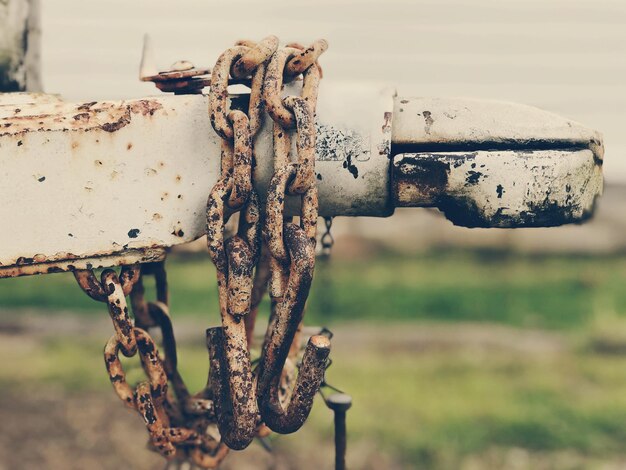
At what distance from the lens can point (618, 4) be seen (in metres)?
4.89

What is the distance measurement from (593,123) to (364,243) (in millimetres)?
1821

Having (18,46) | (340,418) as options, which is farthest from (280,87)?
(340,418)

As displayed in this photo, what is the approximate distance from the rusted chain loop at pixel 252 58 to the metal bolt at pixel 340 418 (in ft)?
2.35

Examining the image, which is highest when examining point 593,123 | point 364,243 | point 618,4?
point 618,4

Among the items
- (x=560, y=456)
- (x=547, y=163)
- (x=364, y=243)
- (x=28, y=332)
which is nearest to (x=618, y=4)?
(x=364, y=243)

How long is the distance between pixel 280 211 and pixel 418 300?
3350 millimetres

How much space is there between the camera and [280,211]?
934mm

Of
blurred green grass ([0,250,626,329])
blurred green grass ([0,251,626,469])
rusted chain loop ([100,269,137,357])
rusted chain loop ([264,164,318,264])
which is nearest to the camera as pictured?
rusted chain loop ([264,164,318,264])

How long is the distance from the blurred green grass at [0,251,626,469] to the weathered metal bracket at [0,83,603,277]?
222cm

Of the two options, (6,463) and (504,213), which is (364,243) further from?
(504,213)

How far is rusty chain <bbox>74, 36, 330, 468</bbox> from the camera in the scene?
0.94m

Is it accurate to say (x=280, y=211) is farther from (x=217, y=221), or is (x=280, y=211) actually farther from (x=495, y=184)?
(x=495, y=184)

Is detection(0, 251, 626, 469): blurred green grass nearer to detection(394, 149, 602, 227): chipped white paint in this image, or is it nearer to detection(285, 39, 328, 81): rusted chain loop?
detection(394, 149, 602, 227): chipped white paint

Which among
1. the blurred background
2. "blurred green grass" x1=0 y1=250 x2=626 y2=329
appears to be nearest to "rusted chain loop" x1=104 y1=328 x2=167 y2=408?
the blurred background
